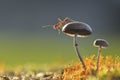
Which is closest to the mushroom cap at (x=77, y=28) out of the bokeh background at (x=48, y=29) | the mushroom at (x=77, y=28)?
the mushroom at (x=77, y=28)

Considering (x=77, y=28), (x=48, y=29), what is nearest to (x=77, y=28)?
(x=77, y=28)

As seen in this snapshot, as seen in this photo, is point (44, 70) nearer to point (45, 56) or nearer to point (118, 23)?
point (45, 56)

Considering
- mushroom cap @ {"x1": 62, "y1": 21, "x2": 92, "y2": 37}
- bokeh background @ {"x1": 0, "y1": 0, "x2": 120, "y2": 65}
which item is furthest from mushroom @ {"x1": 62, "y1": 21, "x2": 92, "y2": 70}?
bokeh background @ {"x1": 0, "y1": 0, "x2": 120, "y2": 65}

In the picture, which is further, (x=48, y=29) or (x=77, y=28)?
(x=48, y=29)

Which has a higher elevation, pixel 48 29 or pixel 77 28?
pixel 48 29

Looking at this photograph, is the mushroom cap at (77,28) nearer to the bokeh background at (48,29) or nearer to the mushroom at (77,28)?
the mushroom at (77,28)

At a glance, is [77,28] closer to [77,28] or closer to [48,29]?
[77,28]

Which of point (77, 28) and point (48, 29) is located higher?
point (48, 29)

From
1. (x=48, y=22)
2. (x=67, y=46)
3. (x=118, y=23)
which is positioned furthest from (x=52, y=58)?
(x=118, y=23)

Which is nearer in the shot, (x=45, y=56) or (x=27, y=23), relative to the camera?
(x=45, y=56)

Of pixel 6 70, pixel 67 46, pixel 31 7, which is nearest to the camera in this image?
pixel 6 70
